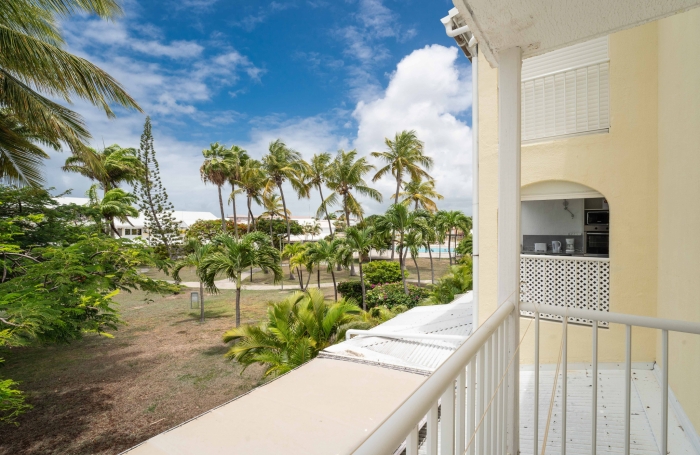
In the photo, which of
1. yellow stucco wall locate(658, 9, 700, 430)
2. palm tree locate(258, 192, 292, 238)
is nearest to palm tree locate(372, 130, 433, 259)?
palm tree locate(258, 192, 292, 238)

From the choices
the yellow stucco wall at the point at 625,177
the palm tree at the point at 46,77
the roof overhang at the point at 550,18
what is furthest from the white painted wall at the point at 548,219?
the palm tree at the point at 46,77

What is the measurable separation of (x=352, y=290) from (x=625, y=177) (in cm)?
1517

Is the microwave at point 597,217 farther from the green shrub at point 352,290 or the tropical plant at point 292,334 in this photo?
the green shrub at point 352,290

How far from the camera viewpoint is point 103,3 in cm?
695

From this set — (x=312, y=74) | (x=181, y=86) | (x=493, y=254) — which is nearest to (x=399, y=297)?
(x=493, y=254)

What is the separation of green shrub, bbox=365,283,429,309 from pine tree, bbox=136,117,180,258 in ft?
55.3

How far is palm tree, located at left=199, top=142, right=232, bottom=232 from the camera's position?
95.7ft

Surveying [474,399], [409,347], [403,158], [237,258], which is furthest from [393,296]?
[474,399]

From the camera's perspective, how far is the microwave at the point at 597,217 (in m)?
7.52

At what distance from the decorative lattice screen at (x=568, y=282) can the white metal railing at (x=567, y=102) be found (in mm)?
1877

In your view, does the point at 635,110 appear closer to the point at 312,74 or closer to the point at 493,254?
the point at 493,254

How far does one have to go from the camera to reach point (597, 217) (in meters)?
7.67

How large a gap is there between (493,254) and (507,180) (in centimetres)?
408

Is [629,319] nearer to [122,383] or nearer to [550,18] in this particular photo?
[550,18]
